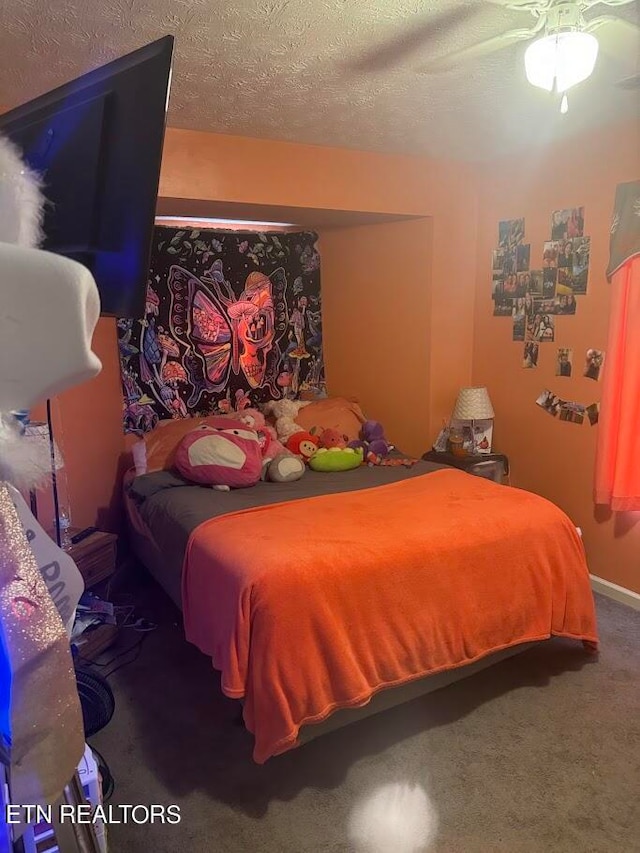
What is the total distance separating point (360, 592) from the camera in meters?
2.02

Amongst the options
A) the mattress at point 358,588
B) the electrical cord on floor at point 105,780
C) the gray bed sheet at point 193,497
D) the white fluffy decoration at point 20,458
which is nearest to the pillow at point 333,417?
the gray bed sheet at point 193,497

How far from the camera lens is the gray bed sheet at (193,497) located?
2590mm

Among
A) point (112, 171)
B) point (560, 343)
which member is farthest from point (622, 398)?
point (112, 171)

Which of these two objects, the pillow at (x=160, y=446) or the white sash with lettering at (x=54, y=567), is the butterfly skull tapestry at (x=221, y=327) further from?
the white sash with lettering at (x=54, y=567)

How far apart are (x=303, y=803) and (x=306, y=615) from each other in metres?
0.55

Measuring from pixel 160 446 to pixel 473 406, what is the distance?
1796mm

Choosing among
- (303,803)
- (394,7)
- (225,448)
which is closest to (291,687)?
(303,803)

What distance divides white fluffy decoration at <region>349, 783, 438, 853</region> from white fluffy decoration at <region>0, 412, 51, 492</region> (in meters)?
1.52

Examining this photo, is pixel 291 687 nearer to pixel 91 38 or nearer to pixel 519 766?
pixel 519 766

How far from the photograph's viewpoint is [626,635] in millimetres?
2715

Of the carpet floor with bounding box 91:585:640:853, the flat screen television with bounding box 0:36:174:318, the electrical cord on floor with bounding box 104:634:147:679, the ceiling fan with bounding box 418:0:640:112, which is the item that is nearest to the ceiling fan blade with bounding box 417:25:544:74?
the ceiling fan with bounding box 418:0:640:112

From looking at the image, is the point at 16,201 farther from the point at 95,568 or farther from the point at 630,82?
the point at 95,568

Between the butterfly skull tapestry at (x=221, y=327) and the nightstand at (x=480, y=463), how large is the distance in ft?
3.70

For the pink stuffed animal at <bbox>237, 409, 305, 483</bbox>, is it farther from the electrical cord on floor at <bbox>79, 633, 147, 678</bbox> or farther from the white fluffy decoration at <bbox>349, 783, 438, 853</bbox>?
the white fluffy decoration at <bbox>349, 783, 438, 853</bbox>
